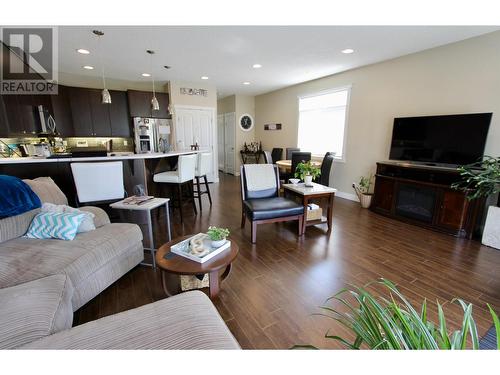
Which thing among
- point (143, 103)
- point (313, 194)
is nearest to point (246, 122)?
point (143, 103)

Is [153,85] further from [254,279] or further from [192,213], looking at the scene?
[254,279]

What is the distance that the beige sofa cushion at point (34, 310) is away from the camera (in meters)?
0.96

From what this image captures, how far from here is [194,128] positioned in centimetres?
604

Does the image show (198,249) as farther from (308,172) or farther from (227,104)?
(227,104)

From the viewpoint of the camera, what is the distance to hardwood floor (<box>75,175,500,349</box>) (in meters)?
1.58

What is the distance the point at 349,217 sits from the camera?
12.5 feet

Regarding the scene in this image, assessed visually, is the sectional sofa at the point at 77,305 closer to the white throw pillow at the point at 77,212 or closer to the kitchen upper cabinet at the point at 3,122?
the white throw pillow at the point at 77,212

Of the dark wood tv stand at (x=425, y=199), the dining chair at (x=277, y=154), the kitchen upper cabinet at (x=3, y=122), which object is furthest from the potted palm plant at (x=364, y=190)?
the kitchen upper cabinet at (x=3, y=122)

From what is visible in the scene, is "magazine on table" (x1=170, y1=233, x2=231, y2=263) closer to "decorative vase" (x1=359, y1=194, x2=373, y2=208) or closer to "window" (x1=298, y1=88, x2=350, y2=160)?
"decorative vase" (x1=359, y1=194, x2=373, y2=208)

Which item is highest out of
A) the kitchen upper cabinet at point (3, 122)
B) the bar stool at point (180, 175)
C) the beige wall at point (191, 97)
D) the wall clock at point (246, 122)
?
the beige wall at point (191, 97)

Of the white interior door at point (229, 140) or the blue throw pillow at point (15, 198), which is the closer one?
the blue throw pillow at point (15, 198)

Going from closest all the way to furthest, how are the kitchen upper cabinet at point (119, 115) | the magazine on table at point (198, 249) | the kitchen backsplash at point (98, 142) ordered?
the magazine on table at point (198, 249) < the kitchen backsplash at point (98, 142) < the kitchen upper cabinet at point (119, 115)

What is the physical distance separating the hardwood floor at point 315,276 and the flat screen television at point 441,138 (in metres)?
1.14
